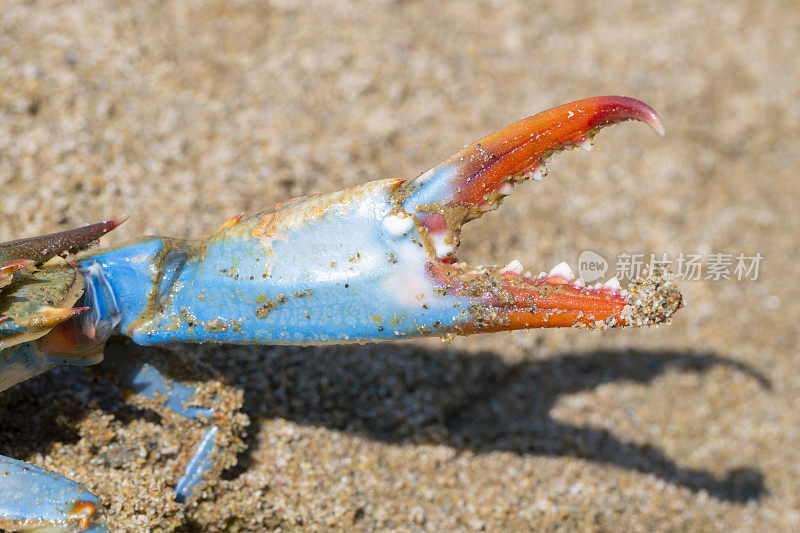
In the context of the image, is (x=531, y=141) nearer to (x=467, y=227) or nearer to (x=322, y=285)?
(x=322, y=285)

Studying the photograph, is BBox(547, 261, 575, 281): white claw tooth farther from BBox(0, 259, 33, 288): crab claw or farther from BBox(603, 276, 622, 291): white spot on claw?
BBox(0, 259, 33, 288): crab claw

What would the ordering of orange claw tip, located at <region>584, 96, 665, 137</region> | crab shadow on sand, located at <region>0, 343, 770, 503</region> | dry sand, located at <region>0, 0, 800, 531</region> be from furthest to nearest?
1. dry sand, located at <region>0, 0, 800, 531</region>
2. crab shadow on sand, located at <region>0, 343, 770, 503</region>
3. orange claw tip, located at <region>584, 96, 665, 137</region>

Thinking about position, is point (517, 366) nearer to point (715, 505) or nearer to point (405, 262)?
point (715, 505)

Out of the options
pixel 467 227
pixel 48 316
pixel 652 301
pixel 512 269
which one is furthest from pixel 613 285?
pixel 467 227

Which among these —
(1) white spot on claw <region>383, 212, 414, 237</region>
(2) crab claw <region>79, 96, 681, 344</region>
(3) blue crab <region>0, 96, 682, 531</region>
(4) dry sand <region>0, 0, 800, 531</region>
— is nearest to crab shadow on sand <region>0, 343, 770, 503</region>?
(4) dry sand <region>0, 0, 800, 531</region>

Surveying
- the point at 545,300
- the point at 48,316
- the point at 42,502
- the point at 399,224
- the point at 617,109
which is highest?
the point at 617,109

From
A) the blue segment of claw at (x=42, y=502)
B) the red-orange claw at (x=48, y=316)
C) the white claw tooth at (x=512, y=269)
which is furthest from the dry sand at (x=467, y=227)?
the white claw tooth at (x=512, y=269)

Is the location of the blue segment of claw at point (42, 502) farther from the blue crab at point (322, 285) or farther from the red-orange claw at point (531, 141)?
the red-orange claw at point (531, 141)
